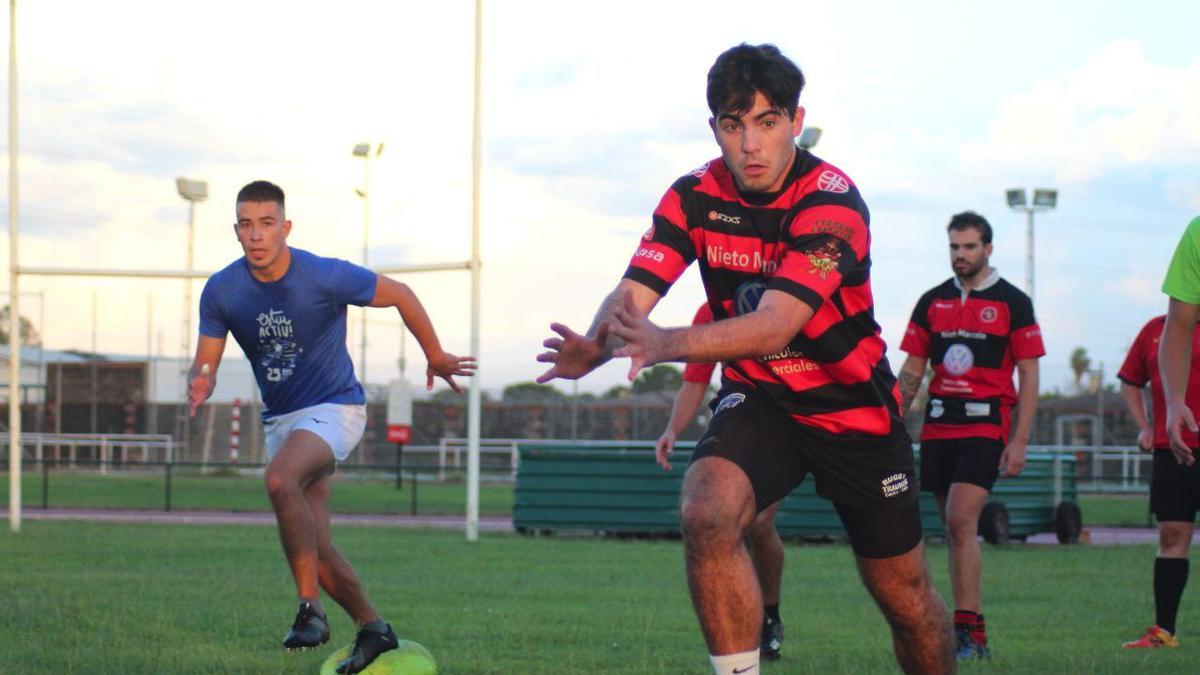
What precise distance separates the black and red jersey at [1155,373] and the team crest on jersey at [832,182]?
4.32 m

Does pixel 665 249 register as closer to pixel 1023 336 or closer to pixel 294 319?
pixel 294 319

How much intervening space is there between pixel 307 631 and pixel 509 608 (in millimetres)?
3855

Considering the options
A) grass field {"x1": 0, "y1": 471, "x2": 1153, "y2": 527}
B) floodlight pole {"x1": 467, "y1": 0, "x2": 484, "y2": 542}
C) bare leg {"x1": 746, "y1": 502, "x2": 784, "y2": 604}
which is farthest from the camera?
grass field {"x1": 0, "y1": 471, "x2": 1153, "y2": 527}

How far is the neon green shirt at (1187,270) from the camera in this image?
7.01m

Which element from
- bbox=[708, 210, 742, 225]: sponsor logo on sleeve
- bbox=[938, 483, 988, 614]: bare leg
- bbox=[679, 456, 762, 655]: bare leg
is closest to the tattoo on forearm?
bbox=[938, 483, 988, 614]: bare leg

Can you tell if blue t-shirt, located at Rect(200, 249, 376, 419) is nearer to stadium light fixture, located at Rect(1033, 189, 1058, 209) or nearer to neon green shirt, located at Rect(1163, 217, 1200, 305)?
neon green shirt, located at Rect(1163, 217, 1200, 305)

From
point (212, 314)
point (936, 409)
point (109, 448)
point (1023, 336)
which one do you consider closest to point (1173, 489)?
point (1023, 336)

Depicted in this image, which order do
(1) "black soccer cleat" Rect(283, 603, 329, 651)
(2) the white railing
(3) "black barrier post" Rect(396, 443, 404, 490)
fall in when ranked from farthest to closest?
1. (2) the white railing
2. (3) "black barrier post" Rect(396, 443, 404, 490)
3. (1) "black soccer cleat" Rect(283, 603, 329, 651)

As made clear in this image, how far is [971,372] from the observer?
30.5 feet

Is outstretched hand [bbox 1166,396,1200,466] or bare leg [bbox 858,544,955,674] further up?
outstretched hand [bbox 1166,396,1200,466]

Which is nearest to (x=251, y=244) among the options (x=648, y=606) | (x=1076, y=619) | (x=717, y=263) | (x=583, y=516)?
(x=717, y=263)

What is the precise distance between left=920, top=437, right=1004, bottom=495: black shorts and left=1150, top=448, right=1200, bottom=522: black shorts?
0.89 m

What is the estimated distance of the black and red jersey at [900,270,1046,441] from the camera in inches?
365

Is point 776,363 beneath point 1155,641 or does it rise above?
above
